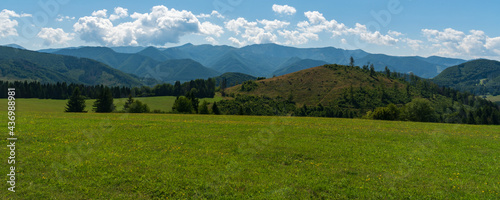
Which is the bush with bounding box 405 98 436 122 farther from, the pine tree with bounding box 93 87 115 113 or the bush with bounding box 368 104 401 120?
the pine tree with bounding box 93 87 115 113

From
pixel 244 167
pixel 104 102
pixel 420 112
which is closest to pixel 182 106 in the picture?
pixel 104 102

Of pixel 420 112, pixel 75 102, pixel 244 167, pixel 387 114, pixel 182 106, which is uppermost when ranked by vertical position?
pixel 75 102

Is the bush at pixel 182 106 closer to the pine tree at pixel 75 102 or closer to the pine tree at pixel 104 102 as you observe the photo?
the pine tree at pixel 104 102

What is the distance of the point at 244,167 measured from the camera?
16.2 metres

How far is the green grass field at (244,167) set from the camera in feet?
42.2

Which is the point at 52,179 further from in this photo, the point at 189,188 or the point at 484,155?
the point at 484,155

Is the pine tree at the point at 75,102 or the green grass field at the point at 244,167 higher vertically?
the pine tree at the point at 75,102

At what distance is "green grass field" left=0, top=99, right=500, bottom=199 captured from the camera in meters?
12.9

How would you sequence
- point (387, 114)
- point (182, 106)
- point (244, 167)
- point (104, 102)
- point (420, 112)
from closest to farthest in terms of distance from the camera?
point (244, 167) → point (387, 114) → point (420, 112) → point (182, 106) → point (104, 102)

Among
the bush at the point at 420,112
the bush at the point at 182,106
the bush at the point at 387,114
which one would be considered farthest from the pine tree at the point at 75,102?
the bush at the point at 420,112

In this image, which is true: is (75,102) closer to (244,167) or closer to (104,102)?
(104,102)

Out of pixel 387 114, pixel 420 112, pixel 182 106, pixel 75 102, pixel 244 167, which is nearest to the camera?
pixel 244 167

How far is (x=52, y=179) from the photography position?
13539mm

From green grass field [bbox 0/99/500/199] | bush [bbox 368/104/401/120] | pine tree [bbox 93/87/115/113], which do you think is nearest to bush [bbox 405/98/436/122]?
bush [bbox 368/104/401/120]
